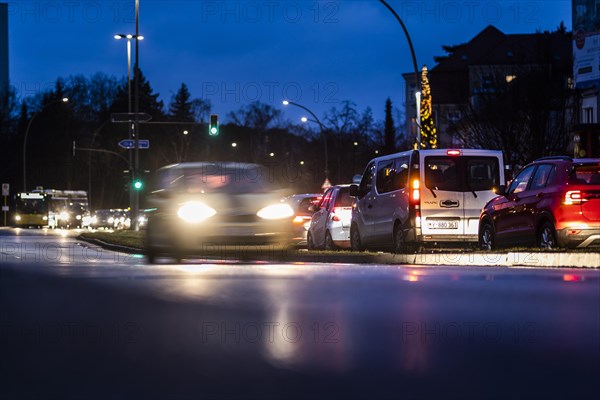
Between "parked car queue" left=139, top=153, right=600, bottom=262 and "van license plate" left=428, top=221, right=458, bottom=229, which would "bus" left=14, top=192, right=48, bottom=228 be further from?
"van license plate" left=428, top=221, right=458, bottom=229

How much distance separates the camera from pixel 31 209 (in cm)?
9106

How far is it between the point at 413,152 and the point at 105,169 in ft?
362

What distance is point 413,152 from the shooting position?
2212 centimetres

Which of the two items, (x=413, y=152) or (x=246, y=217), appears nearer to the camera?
(x=246, y=217)

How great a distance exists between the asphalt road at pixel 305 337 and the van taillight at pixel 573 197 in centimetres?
538

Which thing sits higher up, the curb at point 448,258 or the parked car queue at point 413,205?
the parked car queue at point 413,205

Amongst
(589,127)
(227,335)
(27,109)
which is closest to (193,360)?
(227,335)

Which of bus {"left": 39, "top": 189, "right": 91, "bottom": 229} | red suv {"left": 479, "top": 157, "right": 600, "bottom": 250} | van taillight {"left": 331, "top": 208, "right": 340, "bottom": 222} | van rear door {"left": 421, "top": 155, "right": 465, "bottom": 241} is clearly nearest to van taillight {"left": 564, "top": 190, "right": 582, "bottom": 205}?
red suv {"left": 479, "top": 157, "right": 600, "bottom": 250}

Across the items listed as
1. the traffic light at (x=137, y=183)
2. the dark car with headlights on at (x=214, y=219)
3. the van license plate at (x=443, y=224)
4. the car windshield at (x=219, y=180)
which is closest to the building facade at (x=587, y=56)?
the traffic light at (x=137, y=183)

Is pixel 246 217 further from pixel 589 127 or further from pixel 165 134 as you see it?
pixel 165 134

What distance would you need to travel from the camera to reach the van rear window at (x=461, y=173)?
2231 cm

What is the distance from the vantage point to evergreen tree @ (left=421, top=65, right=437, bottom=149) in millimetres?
40375

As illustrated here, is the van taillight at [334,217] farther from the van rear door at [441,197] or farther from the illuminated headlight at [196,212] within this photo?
the illuminated headlight at [196,212]

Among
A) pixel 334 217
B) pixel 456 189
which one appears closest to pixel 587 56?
pixel 334 217
